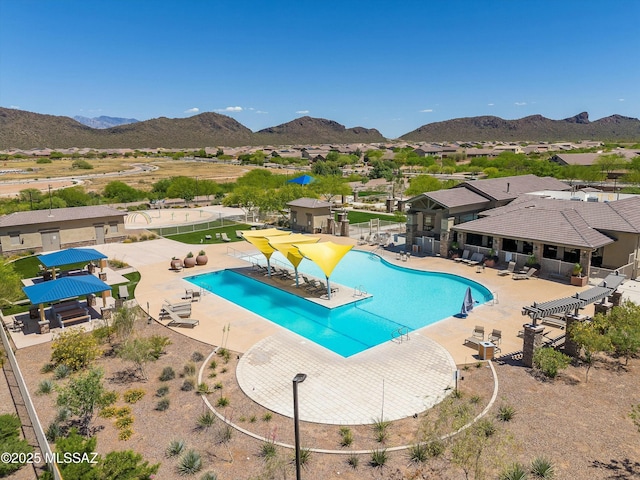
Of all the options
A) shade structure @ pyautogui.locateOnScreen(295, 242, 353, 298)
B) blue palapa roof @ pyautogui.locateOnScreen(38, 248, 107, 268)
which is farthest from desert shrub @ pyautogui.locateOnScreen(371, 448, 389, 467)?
blue palapa roof @ pyautogui.locateOnScreen(38, 248, 107, 268)

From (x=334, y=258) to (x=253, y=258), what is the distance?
1175cm

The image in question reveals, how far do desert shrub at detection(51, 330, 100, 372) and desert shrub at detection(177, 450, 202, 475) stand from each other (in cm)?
763

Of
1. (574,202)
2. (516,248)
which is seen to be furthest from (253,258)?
(574,202)

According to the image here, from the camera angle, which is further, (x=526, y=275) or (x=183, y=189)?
(x=183, y=189)

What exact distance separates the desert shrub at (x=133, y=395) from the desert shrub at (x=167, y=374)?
916mm

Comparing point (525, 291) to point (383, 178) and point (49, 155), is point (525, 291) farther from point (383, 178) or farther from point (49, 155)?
point (49, 155)

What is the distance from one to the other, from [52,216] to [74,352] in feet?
81.1

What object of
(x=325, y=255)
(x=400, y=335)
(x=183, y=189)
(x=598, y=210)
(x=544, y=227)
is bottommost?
(x=400, y=335)

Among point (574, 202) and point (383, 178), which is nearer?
point (574, 202)

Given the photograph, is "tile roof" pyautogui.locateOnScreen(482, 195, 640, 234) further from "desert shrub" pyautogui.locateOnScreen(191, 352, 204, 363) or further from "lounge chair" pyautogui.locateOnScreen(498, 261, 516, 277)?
"desert shrub" pyautogui.locateOnScreen(191, 352, 204, 363)

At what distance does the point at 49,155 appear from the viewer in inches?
6235

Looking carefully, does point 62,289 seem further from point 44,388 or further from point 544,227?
point 544,227

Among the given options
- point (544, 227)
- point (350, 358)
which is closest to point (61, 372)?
point (350, 358)

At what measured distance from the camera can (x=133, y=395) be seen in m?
15.0
